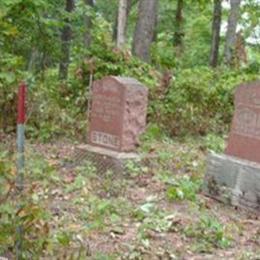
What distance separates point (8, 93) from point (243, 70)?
640cm

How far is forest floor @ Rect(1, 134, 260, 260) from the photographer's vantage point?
210 inches

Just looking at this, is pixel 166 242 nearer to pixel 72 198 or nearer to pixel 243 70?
pixel 72 198

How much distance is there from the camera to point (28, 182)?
683 cm

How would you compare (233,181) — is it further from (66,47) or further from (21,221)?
(66,47)

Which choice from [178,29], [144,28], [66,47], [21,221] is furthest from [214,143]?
[178,29]

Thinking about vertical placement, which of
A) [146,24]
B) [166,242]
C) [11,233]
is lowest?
[166,242]

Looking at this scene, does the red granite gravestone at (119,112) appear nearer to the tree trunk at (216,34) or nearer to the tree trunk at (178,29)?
the tree trunk at (216,34)

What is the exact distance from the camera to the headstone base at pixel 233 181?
6895 mm

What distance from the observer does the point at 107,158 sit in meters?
Result: 8.11

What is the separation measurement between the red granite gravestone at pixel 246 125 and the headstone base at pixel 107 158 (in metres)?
1.36

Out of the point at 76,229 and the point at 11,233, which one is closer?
the point at 11,233

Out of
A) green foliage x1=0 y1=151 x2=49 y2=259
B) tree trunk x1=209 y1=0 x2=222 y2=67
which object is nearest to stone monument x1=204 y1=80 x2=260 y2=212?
green foliage x1=0 y1=151 x2=49 y2=259

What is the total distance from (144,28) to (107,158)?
647 cm

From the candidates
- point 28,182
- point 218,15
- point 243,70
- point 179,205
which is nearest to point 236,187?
point 179,205
